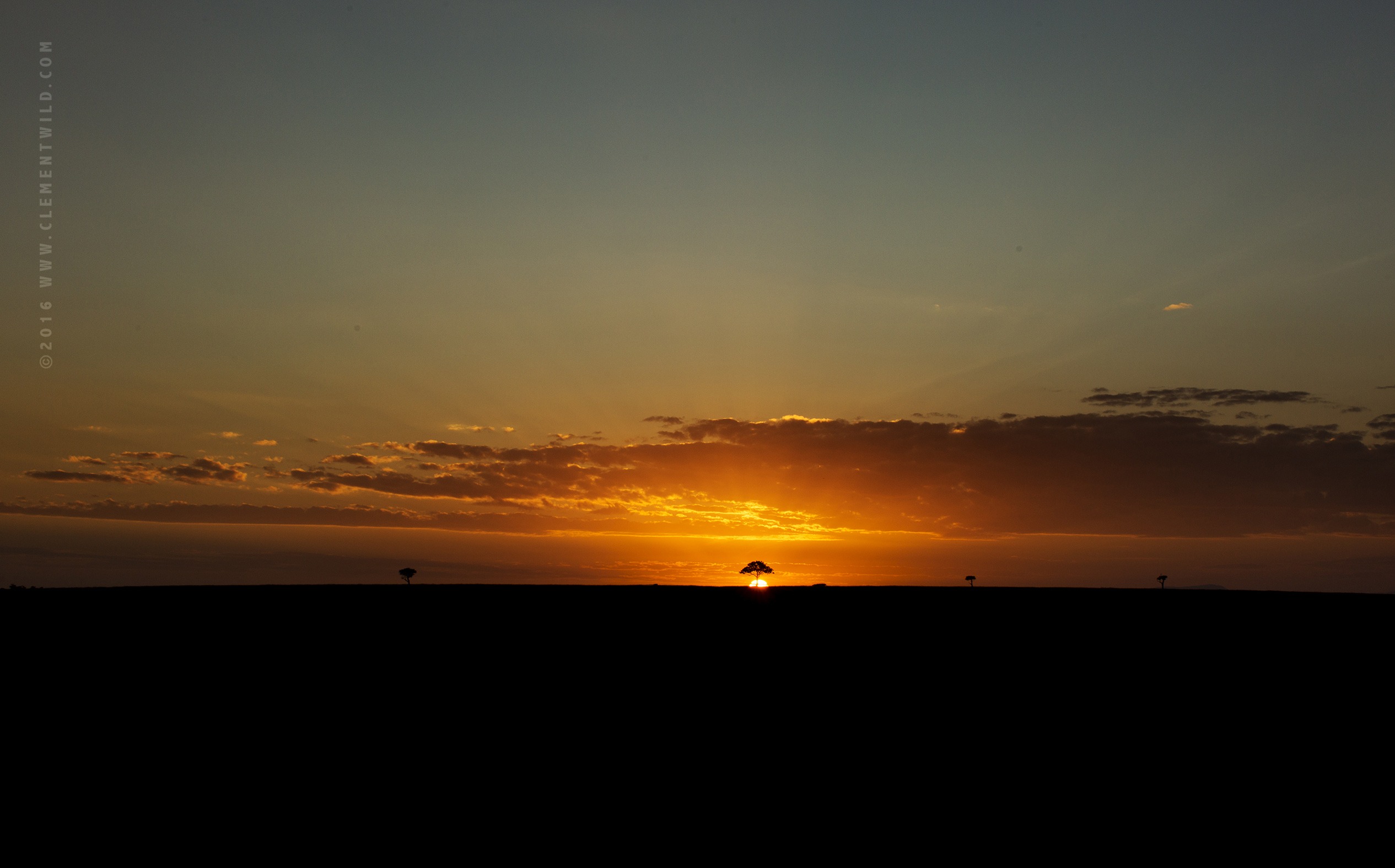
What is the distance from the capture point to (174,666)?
108ft

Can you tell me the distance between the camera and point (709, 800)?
17.8m

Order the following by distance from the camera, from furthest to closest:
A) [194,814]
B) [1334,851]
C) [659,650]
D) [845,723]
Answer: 1. [659,650]
2. [845,723]
3. [194,814]
4. [1334,851]

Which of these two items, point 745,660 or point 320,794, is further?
point 745,660

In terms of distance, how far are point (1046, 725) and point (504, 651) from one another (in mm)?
21169

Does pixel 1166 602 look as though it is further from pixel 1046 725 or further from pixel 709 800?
pixel 709 800

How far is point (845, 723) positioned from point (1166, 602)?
217 ft

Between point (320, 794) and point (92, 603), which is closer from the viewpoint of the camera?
point (320, 794)

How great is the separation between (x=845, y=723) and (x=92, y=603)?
6440 cm

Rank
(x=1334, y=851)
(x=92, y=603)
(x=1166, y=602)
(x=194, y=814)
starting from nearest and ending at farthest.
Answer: (x=1334, y=851) < (x=194, y=814) < (x=92, y=603) < (x=1166, y=602)

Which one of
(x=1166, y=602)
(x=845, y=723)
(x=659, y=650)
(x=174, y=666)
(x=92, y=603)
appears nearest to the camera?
(x=845, y=723)

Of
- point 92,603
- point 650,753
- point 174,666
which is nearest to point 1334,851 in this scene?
point 650,753

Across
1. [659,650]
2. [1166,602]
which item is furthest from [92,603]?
[1166,602]

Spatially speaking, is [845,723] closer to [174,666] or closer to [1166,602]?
[174,666]

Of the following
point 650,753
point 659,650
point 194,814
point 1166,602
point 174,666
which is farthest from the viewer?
point 1166,602
